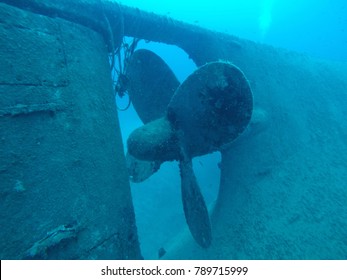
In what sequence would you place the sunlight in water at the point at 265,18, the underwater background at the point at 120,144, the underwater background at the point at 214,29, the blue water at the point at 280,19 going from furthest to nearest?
1. the sunlight in water at the point at 265,18
2. the blue water at the point at 280,19
3. the underwater background at the point at 214,29
4. the underwater background at the point at 120,144

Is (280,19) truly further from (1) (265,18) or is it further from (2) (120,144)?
(2) (120,144)

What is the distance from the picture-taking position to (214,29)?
92.5 ft

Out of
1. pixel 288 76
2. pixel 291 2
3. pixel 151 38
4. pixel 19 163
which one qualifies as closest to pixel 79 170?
pixel 19 163

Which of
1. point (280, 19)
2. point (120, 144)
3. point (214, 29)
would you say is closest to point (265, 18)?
point (280, 19)

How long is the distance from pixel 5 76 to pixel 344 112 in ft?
19.6

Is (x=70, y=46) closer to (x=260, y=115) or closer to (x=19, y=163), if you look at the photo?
(x=19, y=163)

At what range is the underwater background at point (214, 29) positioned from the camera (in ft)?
48.4

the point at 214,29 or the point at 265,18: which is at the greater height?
the point at 214,29

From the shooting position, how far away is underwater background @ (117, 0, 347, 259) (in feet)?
48.4

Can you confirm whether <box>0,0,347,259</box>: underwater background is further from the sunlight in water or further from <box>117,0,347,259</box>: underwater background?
the sunlight in water

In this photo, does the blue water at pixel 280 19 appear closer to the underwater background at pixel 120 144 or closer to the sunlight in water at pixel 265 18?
the sunlight in water at pixel 265 18

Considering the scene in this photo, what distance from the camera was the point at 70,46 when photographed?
319 centimetres

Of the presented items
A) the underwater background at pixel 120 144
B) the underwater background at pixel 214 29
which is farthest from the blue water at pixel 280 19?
the underwater background at pixel 120 144

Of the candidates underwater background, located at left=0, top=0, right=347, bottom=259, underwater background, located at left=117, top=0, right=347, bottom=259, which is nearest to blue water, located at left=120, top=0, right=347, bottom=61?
underwater background, located at left=117, top=0, right=347, bottom=259
